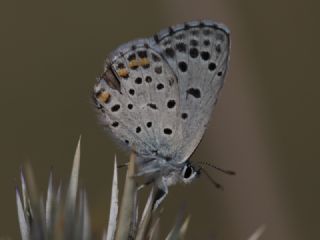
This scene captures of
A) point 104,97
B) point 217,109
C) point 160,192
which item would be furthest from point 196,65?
point 217,109

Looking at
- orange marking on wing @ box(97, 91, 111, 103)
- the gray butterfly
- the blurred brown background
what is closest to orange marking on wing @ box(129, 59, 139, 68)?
the gray butterfly

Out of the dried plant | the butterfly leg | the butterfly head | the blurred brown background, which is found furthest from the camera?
the blurred brown background

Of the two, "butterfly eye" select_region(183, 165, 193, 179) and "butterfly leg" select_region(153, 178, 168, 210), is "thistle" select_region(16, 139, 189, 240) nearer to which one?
"butterfly leg" select_region(153, 178, 168, 210)

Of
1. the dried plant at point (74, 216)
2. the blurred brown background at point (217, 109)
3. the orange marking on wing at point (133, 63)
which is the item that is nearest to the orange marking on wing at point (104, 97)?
the orange marking on wing at point (133, 63)

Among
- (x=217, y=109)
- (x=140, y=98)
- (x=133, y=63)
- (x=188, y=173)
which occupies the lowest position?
(x=217, y=109)

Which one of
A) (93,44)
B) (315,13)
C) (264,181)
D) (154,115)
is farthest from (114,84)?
(315,13)

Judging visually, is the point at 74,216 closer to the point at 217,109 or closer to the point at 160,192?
the point at 160,192

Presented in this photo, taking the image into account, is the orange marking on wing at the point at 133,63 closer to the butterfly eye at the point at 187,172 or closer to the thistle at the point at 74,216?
the butterfly eye at the point at 187,172
